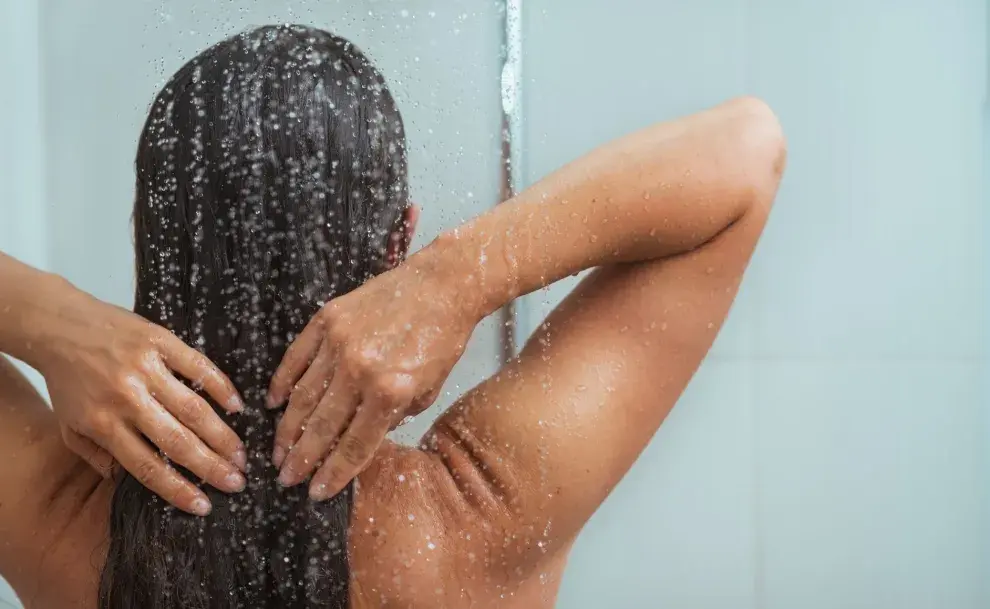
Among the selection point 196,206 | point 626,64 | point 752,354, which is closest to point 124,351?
point 196,206

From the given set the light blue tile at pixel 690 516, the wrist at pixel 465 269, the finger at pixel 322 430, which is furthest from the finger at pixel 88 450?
the light blue tile at pixel 690 516

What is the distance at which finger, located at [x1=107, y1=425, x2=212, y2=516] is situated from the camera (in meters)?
0.49

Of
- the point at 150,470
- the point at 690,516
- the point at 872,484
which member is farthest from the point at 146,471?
the point at 872,484

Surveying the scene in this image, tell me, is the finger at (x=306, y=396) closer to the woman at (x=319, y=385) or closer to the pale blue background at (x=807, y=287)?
the woman at (x=319, y=385)

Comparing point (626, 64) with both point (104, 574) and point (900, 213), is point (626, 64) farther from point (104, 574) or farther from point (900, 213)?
point (104, 574)

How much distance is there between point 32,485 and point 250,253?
0.19 meters

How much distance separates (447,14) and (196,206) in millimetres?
318

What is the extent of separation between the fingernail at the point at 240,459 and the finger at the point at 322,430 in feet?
0.07

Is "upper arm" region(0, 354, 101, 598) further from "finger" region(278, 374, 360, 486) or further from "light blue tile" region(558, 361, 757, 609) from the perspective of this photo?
"light blue tile" region(558, 361, 757, 609)

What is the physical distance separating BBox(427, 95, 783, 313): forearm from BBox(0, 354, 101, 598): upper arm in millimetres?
252

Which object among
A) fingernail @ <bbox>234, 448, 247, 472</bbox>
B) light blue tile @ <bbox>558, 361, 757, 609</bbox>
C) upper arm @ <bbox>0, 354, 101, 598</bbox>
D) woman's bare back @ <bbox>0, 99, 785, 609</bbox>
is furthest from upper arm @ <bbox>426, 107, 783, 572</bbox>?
light blue tile @ <bbox>558, 361, 757, 609</bbox>

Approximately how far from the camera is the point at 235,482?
51 centimetres

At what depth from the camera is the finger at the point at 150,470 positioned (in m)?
0.49

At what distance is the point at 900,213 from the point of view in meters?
0.93
